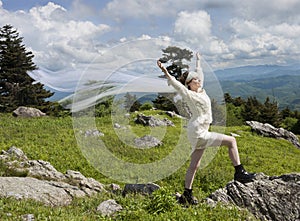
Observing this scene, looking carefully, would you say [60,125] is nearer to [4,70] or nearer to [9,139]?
[9,139]

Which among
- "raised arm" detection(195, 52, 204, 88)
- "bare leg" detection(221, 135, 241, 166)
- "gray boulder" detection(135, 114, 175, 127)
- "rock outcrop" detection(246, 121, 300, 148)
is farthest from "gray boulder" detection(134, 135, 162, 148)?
"rock outcrop" detection(246, 121, 300, 148)

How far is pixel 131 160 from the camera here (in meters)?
14.3

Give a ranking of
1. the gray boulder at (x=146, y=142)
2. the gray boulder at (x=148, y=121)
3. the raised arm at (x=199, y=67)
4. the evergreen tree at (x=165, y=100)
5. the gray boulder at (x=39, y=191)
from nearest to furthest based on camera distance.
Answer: the raised arm at (x=199, y=67) < the gray boulder at (x=39, y=191) < the evergreen tree at (x=165, y=100) < the gray boulder at (x=146, y=142) < the gray boulder at (x=148, y=121)

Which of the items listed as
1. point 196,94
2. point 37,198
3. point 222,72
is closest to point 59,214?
point 37,198

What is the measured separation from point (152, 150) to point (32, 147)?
6.21 m

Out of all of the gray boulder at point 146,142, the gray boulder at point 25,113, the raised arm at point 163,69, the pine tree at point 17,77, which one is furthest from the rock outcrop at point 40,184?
the pine tree at point 17,77

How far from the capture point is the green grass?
6957mm

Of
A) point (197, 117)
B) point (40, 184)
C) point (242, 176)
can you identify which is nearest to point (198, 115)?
point (197, 117)

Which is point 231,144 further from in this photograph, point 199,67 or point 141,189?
point 141,189

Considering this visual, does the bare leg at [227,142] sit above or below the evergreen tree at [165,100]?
below

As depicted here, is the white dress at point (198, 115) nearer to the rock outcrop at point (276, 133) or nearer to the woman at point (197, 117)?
the woman at point (197, 117)

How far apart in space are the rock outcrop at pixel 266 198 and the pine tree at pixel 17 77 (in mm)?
49295

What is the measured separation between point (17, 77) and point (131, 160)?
150ft

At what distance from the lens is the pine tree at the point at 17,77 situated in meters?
54.1
